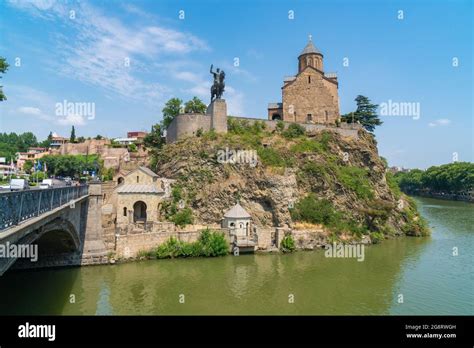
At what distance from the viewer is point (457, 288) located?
1742 centimetres

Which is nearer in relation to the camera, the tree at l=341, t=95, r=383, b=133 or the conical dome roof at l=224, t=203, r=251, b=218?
the conical dome roof at l=224, t=203, r=251, b=218

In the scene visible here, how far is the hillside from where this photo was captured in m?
28.6

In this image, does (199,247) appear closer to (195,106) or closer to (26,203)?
(26,203)

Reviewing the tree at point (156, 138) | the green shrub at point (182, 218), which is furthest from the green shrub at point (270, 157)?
the tree at point (156, 138)

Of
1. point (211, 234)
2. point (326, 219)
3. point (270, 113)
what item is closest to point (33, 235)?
point (211, 234)

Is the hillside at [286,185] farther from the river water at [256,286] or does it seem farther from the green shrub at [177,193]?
the river water at [256,286]

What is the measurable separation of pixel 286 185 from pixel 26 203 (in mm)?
21868

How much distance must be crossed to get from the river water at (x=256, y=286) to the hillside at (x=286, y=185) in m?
4.94

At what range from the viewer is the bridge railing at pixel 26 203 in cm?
A: 815

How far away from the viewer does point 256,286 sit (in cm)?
1834

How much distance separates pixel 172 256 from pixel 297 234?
9626mm

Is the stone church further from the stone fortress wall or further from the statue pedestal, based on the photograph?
the statue pedestal

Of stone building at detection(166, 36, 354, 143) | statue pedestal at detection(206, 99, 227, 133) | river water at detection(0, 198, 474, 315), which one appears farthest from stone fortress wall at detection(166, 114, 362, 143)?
river water at detection(0, 198, 474, 315)
